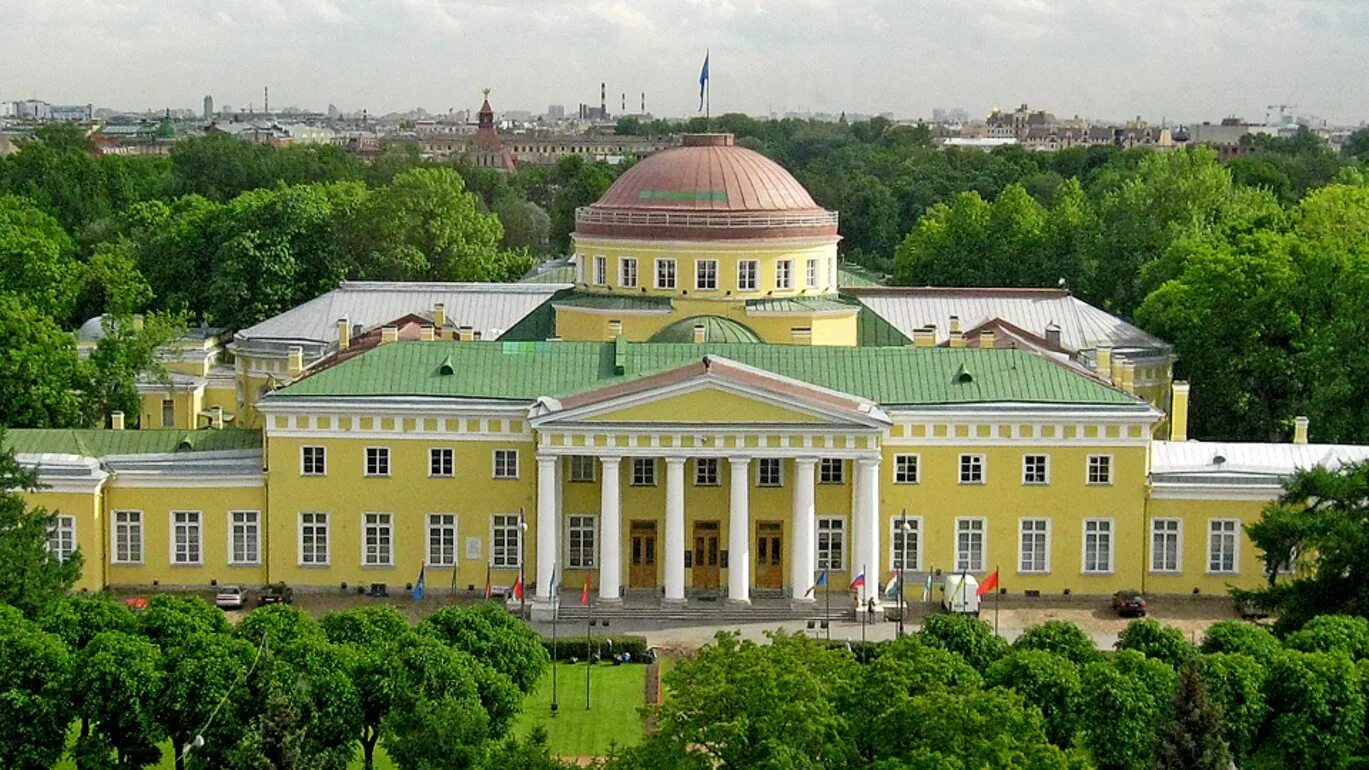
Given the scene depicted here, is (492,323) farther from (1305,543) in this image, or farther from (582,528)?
(1305,543)

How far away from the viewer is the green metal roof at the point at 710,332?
212ft

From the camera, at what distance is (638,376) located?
57.9 m

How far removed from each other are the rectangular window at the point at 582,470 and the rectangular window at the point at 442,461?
3.23 m

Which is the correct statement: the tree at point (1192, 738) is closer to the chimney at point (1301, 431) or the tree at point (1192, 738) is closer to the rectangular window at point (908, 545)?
the rectangular window at point (908, 545)

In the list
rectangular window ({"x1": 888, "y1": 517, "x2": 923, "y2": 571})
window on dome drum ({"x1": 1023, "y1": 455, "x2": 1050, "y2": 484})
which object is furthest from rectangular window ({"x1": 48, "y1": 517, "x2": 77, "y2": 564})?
window on dome drum ({"x1": 1023, "y1": 455, "x2": 1050, "y2": 484})

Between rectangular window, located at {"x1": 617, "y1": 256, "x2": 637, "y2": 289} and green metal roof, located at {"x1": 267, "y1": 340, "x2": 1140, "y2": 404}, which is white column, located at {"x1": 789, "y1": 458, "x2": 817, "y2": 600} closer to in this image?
green metal roof, located at {"x1": 267, "y1": 340, "x2": 1140, "y2": 404}

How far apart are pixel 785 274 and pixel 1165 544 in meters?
16.0

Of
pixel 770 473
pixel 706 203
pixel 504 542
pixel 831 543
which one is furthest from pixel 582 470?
pixel 706 203

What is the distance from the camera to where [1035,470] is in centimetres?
5759

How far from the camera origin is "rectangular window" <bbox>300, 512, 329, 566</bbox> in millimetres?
57969

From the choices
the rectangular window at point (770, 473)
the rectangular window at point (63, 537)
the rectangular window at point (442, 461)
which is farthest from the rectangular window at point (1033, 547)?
the rectangular window at point (63, 537)

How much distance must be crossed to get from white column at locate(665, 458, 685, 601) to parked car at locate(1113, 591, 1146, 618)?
11.5 meters

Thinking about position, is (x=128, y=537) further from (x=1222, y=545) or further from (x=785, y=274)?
(x=1222, y=545)

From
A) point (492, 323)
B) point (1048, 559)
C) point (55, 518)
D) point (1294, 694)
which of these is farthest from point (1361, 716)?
point (492, 323)
